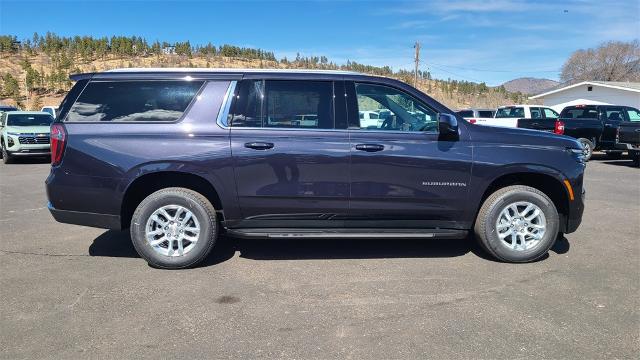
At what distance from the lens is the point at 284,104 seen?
4.87m

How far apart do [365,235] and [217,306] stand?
1.63 metres

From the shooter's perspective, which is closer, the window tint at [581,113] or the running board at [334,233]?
the running board at [334,233]

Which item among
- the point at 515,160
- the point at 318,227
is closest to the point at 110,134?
the point at 318,227

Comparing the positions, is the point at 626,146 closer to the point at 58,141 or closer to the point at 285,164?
the point at 285,164

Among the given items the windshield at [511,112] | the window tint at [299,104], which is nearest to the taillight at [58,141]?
the window tint at [299,104]

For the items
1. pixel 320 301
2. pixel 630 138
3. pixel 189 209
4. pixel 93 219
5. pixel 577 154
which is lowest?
pixel 320 301

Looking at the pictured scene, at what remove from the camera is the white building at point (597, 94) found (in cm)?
3575

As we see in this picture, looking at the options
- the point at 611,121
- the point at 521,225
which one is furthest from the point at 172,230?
the point at 611,121

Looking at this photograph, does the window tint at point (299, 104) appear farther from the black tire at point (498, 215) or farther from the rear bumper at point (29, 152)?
the rear bumper at point (29, 152)

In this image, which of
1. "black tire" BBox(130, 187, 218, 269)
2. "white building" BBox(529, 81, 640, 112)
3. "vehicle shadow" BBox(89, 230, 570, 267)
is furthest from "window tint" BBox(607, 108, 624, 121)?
"white building" BBox(529, 81, 640, 112)

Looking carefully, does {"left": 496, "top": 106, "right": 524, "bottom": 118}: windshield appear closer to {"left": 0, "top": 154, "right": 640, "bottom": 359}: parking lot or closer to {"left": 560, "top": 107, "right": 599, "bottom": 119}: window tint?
{"left": 560, "top": 107, "right": 599, "bottom": 119}: window tint

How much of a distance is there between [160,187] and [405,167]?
253cm

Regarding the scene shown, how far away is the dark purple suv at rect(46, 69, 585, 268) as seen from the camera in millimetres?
4699

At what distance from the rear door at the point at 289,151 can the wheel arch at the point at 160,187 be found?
1.32 ft
